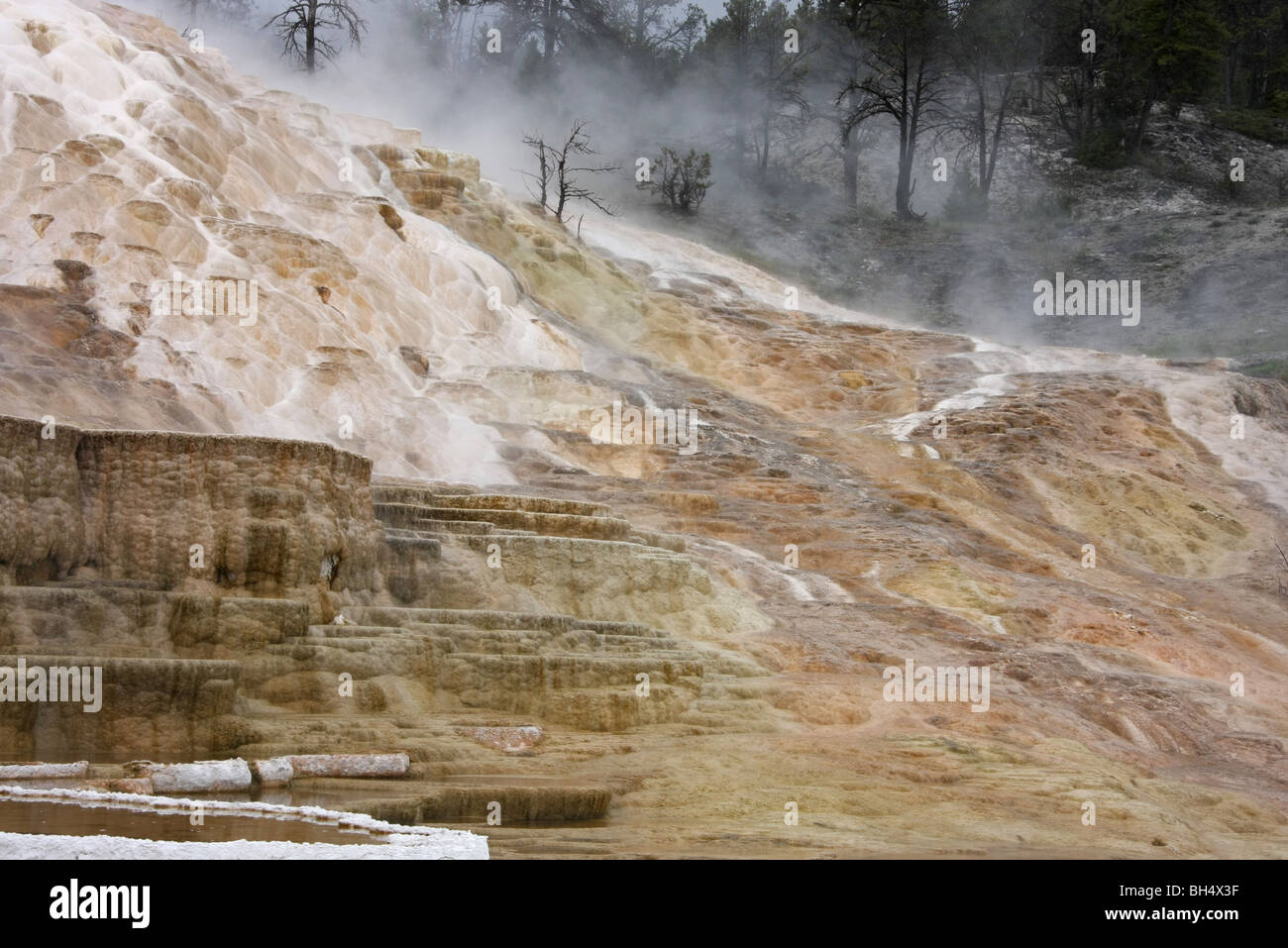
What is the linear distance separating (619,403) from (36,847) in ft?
43.2

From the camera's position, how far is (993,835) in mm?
6746

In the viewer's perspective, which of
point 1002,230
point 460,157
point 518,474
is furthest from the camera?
point 1002,230

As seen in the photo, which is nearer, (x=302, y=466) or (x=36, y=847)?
(x=36, y=847)

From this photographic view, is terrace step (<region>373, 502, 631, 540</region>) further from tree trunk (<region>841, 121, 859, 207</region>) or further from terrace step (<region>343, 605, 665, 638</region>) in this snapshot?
tree trunk (<region>841, 121, 859, 207</region>)

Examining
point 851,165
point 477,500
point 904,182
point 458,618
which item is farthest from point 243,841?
point 851,165

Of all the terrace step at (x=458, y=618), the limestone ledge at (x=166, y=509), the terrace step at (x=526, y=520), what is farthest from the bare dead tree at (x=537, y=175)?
the limestone ledge at (x=166, y=509)

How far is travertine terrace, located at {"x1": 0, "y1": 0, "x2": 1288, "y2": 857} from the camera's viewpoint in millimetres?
7285

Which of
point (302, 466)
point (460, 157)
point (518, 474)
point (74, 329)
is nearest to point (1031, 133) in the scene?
point (460, 157)

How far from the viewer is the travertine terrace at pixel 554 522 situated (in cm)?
729

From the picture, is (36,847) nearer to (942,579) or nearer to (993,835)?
(993,835)

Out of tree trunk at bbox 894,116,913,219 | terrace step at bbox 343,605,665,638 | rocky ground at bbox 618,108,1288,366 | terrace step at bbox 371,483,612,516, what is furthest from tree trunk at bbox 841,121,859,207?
terrace step at bbox 343,605,665,638

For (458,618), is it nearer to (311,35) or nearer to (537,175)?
(311,35)

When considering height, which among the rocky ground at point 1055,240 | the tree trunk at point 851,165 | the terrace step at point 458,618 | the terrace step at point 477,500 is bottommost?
the terrace step at point 458,618

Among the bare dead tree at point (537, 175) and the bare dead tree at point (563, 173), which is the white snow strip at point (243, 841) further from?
the bare dead tree at point (537, 175)
